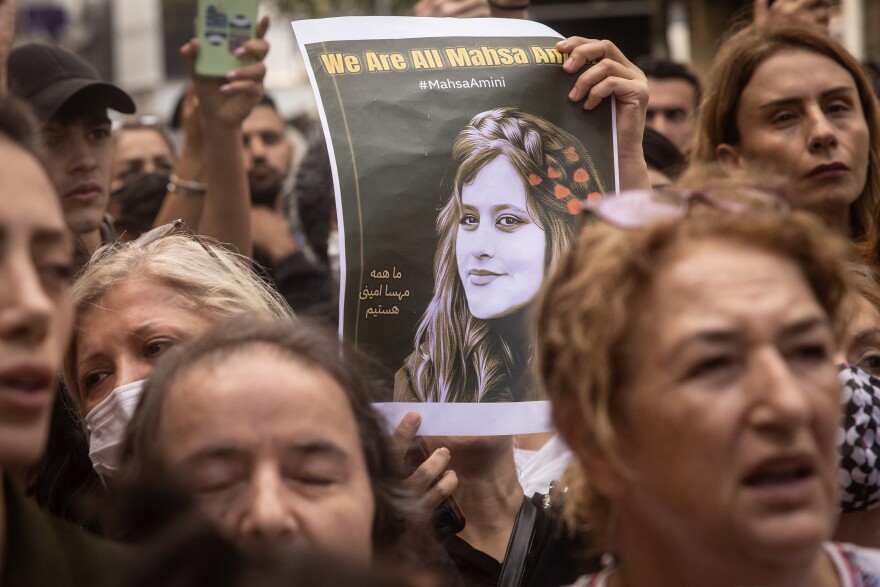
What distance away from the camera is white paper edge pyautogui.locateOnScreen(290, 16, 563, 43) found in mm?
2941

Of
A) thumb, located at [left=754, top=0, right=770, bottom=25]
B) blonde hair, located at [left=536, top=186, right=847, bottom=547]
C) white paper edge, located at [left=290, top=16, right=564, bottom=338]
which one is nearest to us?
blonde hair, located at [left=536, top=186, right=847, bottom=547]

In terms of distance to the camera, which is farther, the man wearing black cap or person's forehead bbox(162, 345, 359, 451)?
the man wearing black cap

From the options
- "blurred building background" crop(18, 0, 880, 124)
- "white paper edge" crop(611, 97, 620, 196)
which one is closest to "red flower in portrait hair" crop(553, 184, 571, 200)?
"white paper edge" crop(611, 97, 620, 196)

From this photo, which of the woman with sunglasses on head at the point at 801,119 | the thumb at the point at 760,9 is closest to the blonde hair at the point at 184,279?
the woman with sunglasses on head at the point at 801,119

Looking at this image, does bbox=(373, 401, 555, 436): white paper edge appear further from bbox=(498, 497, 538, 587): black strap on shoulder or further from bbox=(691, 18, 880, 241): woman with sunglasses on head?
bbox=(691, 18, 880, 241): woman with sunglasses on head

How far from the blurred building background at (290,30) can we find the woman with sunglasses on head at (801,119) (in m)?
0.75

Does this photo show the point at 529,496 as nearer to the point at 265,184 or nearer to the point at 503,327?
the point at 503,327

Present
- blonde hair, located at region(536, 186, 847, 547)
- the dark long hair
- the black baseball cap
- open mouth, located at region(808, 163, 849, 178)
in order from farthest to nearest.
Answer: the black baseball cap, open mouth, located at region(808, 163, 849, 178), the dark long hair, blonde hair, located at region(536, 186, 847, 547)

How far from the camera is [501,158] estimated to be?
2922 millimetres

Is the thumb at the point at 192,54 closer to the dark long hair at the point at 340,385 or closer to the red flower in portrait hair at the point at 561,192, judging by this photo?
the red flower in portrait hair at the point at 561,192

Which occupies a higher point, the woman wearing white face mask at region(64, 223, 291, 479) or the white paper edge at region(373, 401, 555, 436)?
the woman wearing white face mask at region(64, 223, 291, 479)

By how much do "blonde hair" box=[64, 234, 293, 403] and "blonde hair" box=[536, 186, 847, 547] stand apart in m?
1.03

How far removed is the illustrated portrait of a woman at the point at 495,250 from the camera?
110 inches

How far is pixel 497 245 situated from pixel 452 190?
16 cm
